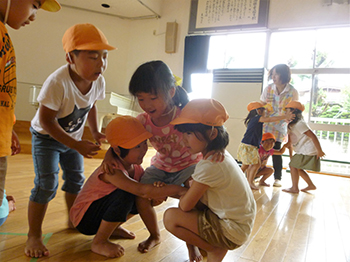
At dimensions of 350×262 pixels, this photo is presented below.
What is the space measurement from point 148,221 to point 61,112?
0.63 meters

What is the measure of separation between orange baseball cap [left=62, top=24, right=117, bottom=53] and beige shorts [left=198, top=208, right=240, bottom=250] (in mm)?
803

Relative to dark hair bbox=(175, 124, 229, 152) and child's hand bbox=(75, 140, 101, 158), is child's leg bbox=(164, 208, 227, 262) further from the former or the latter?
child's hand bbox=(75, 140, 101, 158)

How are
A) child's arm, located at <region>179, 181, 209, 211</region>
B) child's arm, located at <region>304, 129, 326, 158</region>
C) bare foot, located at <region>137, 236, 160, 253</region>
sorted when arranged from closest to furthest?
child's arm, located at <region>179, 181, 209, 211</region>, bare foot, located at <region>137, 236, 160, 253</region>, child's arm, located at <region>304, 129, 326, 158</region>

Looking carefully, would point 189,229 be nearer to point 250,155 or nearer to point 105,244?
point 105,244

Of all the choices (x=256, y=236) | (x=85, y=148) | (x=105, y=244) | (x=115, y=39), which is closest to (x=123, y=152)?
(x=85, y=148)

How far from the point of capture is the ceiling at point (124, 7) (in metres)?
4.99

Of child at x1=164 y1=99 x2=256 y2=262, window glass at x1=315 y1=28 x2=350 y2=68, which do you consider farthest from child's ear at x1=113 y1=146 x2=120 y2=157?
window glass at x1=315 y1=28 x2=350 y2=68

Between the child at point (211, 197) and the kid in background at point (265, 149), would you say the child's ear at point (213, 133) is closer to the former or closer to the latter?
the child at point (211, 197)

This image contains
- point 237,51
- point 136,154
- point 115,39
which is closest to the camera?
point 136,154

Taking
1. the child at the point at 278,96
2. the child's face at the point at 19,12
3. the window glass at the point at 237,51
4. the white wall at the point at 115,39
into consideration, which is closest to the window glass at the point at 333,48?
the white wall at the point at 115,39

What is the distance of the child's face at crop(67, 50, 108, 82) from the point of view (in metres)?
1.14

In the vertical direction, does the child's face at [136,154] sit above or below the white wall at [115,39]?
below

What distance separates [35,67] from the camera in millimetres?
5211

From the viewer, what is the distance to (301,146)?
9.23 ft
